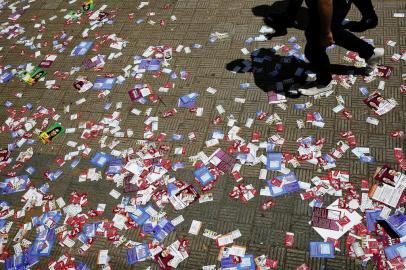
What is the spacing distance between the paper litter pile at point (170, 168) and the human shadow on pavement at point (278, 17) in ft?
0.87

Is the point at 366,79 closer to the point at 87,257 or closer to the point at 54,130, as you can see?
the point at 87,257

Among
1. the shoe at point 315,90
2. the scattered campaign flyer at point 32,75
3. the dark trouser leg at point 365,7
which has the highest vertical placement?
the dark trouser leg at point 365,7

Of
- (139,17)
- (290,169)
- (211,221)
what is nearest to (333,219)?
(290,169)

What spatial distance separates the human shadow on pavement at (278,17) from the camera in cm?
816

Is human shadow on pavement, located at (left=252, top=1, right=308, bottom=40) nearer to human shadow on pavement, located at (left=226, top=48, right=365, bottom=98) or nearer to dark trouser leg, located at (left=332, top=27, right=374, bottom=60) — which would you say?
human shadow on pavement, located at (left=226, top=48, right=365, bottom=98)

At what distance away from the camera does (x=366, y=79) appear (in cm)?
676

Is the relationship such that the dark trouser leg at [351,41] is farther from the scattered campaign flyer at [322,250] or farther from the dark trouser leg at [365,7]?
the scattered campaign flyer at [322,250]

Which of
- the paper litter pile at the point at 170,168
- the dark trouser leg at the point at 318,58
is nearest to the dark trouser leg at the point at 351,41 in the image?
the dark trouser leg at the point at 318,58

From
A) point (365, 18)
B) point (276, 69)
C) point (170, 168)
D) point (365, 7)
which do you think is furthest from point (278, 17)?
point (170, 168)

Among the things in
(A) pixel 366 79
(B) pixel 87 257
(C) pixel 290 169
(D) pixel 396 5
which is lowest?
(B) pixel 87 257

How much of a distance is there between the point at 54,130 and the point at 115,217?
8.87 ft

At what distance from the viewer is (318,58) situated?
19.7 ft

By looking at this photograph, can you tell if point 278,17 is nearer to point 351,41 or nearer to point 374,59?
point 351,41

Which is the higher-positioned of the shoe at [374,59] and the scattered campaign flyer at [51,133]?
the shoe at [374,59]
